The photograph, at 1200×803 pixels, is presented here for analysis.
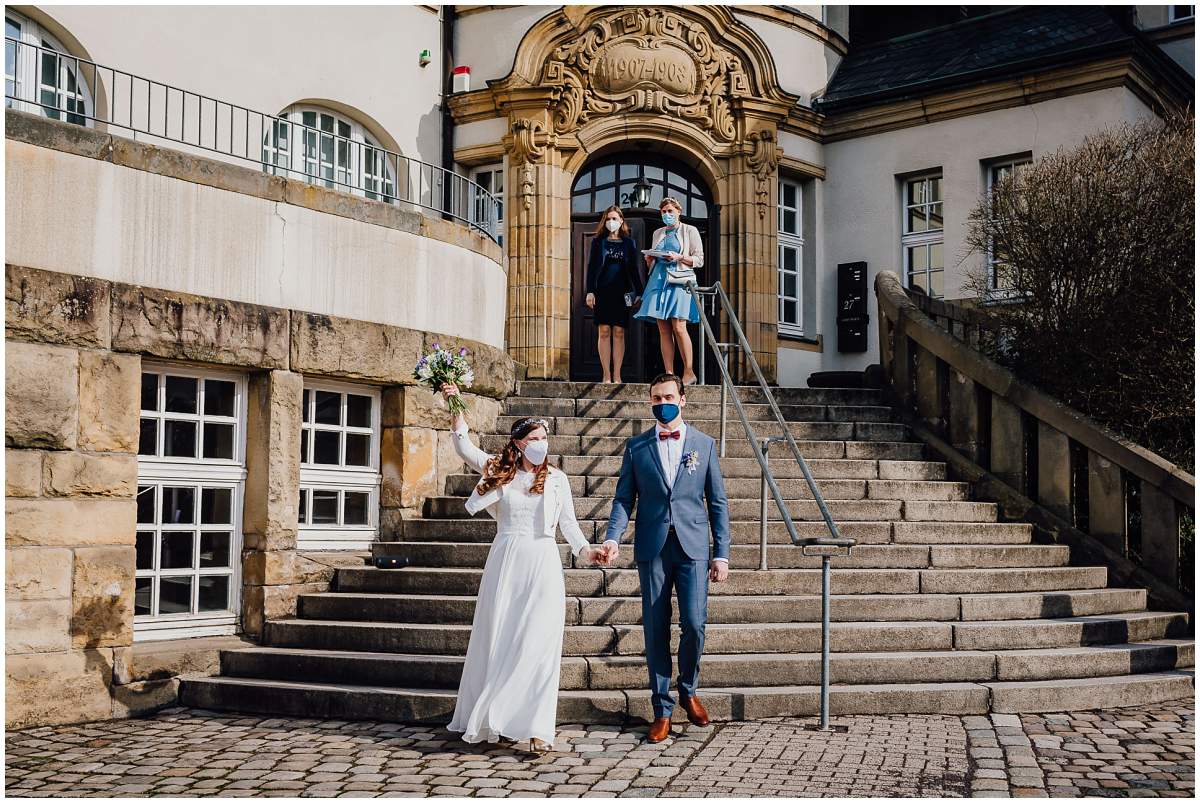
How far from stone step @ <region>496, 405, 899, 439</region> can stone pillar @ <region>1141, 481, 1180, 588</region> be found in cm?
266

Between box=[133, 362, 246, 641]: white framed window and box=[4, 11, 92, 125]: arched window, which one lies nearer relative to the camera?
box=[133, 362, 246, 641]: white framed window

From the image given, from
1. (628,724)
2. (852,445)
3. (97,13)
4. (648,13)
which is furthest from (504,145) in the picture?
(628,724)

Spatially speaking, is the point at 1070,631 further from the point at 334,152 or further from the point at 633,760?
the point at 334,152

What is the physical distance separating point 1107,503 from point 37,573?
767cm

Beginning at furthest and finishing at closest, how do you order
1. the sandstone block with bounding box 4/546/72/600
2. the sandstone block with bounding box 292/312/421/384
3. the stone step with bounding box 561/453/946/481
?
the stone step with bounding box 561/453/946/481 < the sandstone block with bounding box 292/312/421/384 < the sandstone block with bounding box 4/546/72/600

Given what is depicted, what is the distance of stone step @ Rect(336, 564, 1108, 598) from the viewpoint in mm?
8523

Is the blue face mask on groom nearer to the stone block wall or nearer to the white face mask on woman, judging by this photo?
the white face mask on woman

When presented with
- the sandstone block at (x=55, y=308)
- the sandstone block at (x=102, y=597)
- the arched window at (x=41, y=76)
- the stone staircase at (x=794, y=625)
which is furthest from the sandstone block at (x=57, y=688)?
the arched window at (x=41, y=76)

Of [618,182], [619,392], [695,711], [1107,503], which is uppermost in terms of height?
[618,182]

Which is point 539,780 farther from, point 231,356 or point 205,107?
point 205,107

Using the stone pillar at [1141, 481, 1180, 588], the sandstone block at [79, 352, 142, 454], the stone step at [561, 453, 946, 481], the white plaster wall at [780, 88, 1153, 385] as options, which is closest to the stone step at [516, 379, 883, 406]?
the stone step at [561, 453, 946, 481]

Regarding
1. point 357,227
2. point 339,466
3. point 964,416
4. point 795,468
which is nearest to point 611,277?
point 795,468

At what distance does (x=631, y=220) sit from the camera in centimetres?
1495

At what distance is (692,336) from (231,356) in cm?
702
